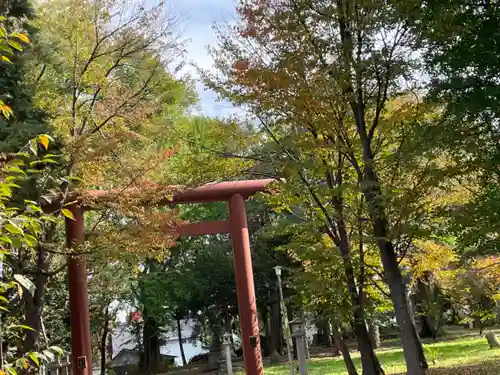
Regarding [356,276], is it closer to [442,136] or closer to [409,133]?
[409,133]

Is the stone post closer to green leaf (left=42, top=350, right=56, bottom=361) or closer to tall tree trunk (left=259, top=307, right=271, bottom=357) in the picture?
green leaf (left=42, top=350, right=56, bottom=361)

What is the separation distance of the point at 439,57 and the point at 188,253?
17865 mm

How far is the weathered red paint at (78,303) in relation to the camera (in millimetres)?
9516

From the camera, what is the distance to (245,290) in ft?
33.6

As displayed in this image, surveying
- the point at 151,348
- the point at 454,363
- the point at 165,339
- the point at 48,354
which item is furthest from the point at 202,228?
the point at 165,339

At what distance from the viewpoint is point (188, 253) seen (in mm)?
21656

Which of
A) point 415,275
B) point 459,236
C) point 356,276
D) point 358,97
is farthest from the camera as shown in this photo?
point 415,275

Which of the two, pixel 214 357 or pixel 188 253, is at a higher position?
pixel 188 253

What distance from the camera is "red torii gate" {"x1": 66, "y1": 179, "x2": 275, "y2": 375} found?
9.57 metres

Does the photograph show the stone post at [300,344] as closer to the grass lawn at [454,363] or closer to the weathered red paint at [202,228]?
the grass lawn at [454,363]

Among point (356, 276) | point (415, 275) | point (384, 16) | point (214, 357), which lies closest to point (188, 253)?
point (214, 357)

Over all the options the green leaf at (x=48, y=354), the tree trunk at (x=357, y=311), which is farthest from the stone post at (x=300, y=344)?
the green leaf at (x=48, y=354)

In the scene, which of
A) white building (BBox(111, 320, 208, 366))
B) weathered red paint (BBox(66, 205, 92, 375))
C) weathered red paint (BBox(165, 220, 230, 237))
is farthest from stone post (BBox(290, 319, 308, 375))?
white building (BBox(111, 320, 208, 366))

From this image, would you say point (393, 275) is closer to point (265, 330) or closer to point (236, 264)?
point (236, 264)
